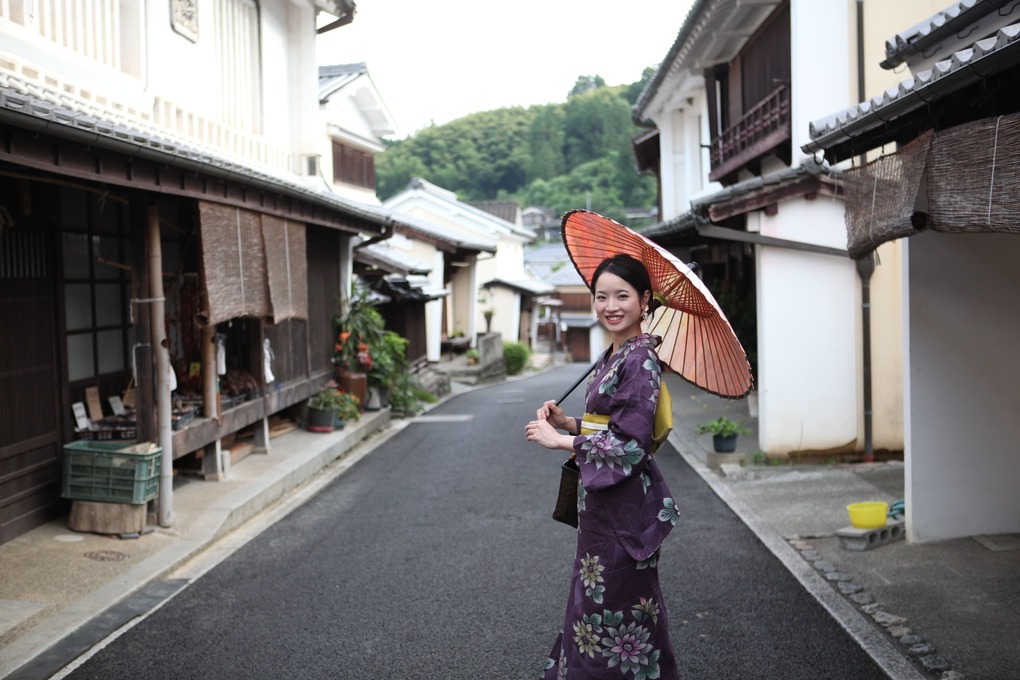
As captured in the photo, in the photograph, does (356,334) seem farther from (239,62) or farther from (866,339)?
(866,339)

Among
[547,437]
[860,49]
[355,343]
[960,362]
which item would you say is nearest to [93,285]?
[355,343]

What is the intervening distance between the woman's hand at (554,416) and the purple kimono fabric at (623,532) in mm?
259

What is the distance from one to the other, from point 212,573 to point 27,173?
3442 millimetres

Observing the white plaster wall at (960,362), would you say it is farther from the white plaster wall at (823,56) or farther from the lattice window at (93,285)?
the lattice window at (93,285)

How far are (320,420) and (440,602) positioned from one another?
7.72 m

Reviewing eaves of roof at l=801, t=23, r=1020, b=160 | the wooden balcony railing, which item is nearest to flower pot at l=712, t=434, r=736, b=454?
the wooden balcony railing

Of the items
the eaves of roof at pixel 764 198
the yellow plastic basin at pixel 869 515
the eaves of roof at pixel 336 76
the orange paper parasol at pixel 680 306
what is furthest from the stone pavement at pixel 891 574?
the eaves of roof at pixel 336 76

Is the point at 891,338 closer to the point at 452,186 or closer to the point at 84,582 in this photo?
the point at 84,582

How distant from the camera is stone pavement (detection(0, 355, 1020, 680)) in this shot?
5.48m

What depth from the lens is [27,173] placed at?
6918 mm

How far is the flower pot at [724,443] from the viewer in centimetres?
1155

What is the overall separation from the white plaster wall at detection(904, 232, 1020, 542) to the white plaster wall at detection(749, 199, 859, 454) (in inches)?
153

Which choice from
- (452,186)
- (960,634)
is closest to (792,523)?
(960,634)

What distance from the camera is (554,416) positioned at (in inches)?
175
